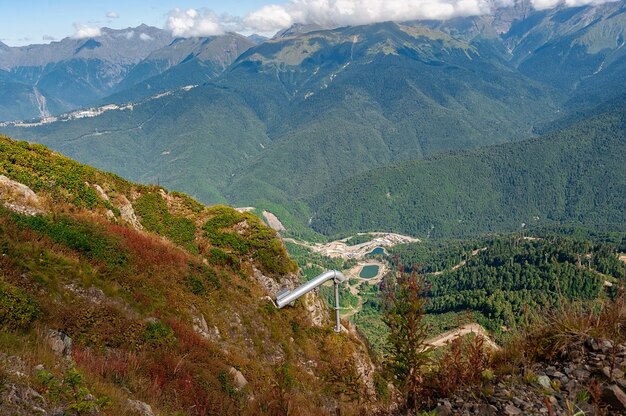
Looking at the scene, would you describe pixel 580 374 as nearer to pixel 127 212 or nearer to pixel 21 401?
pixel 21 401

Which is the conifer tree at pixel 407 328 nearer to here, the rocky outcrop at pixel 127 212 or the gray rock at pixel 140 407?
the gray rock at pixel 140 407

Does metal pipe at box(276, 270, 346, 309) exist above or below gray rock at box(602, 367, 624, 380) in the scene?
below

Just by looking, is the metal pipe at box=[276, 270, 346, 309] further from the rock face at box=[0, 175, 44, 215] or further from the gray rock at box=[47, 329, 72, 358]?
the gray rock at box=[47, 329, 72, 358]

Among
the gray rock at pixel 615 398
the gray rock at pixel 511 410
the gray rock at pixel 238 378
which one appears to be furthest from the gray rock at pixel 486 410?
the gray rock at pixel 238 378

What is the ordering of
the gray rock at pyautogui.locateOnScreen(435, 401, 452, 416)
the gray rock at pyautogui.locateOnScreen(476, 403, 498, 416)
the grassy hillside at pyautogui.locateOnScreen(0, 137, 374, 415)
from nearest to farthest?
the gray rock at pyautogui.locateOnScreen(476, 403, 498, 416)
the gray rock at pyautogui.locateOnScreen(435, 401, 452, 416)
the grassy hillside at pyautogui.locateOnScreen(0, 137, 374, 415)

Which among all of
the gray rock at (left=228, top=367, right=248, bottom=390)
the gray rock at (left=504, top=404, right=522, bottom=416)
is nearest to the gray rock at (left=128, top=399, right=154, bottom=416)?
the gray rock at (left=228, top=367, right=248, bottom=390)

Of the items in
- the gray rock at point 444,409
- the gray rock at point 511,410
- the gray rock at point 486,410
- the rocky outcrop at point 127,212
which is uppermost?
the gray rock at point 511,410

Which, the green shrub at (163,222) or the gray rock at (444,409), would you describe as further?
the green shrub at (163,222)
